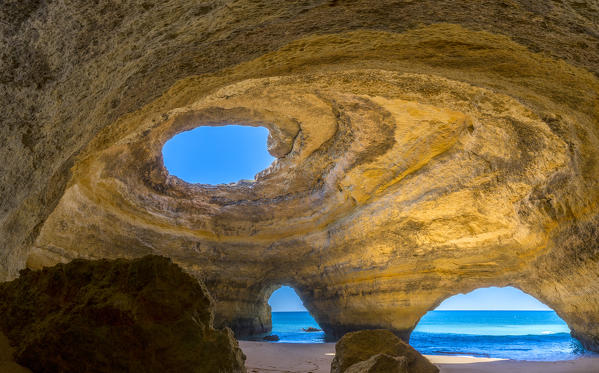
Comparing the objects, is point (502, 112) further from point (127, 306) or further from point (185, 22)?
point (127, 306)

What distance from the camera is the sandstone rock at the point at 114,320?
1876 millimetres

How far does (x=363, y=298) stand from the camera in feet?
36.7

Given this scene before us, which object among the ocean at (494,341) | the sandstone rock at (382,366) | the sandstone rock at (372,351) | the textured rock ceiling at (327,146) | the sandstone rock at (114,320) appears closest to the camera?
the sandstone rock at (114,320)

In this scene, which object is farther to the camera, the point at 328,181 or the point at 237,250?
the point at 237,250

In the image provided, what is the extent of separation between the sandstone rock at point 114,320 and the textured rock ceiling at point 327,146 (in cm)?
58

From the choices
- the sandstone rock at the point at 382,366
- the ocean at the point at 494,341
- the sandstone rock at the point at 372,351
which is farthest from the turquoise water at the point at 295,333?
the sandstone rock at the point at 382,366

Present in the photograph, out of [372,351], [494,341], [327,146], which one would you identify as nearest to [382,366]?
[372,351]

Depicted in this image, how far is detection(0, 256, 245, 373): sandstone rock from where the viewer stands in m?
1.88

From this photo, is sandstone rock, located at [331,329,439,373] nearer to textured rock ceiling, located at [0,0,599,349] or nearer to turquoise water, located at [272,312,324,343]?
textured rock ceiling, located at [0,0,599,349]

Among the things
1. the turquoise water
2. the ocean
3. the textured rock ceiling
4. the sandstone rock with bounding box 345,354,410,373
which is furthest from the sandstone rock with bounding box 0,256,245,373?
the turquoise water

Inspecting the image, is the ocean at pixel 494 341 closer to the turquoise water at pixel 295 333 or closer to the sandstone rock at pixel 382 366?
the turquoise water at pixel 295 333

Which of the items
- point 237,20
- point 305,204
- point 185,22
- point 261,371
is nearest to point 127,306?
point 185,22

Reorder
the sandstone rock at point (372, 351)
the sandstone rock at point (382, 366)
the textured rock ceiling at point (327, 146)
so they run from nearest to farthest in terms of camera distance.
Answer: the textured rock ceiling at point (327, 146), the sandstone rock at point (382, 366), the sandstone rock at point (372, 351)

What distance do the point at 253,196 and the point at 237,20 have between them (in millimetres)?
9015
